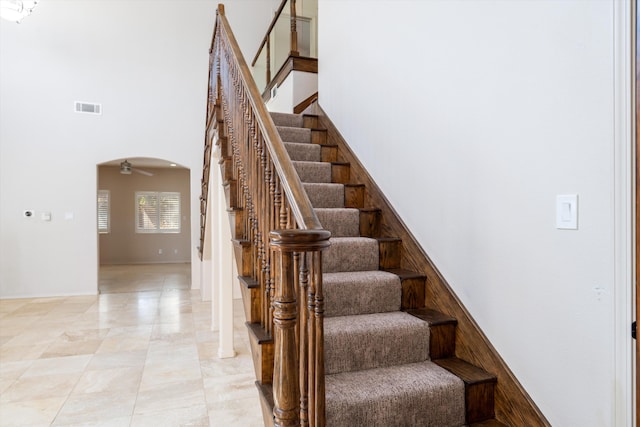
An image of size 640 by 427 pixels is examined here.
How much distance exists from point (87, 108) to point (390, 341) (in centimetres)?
643

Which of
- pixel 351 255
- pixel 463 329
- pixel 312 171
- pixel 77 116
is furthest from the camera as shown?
pixel 77 116

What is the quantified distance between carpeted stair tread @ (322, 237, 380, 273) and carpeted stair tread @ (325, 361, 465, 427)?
0.71 m

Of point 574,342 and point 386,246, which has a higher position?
point 386,246

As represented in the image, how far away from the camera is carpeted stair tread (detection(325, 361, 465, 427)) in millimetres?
1491

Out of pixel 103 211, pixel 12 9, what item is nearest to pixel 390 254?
pixel 12 9

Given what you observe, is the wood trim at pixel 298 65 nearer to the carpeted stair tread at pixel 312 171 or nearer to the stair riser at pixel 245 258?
the carpeted stair tread at pixel 312 171

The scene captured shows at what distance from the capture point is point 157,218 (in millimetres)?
10750

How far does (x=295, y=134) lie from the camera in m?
3.55

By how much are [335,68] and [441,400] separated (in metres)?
2.95

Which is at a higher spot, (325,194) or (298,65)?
(298,65)

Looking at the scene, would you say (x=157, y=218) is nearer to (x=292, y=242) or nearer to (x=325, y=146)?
(x=325, y=146)

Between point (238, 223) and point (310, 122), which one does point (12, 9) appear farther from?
point (238, 223)

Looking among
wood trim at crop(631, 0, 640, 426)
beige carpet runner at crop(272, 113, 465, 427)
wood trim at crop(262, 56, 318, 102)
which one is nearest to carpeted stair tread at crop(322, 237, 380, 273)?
beige carpet runner at crop(272, 113, 465, 427)

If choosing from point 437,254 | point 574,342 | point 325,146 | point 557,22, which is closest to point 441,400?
point 574,342
